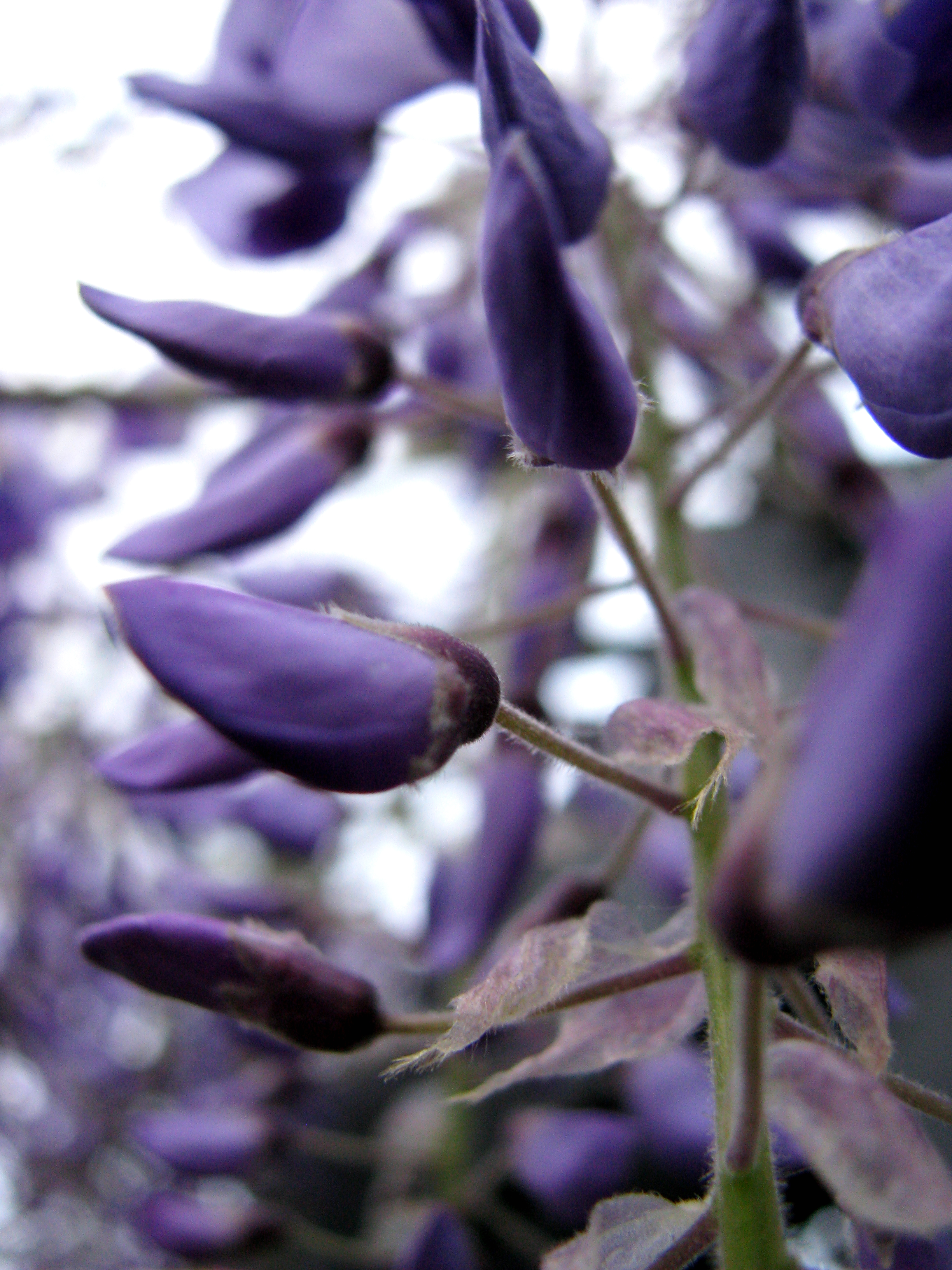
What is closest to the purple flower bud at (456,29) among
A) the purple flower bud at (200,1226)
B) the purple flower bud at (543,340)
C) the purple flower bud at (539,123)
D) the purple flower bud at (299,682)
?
the purple flower bud at (539,123)

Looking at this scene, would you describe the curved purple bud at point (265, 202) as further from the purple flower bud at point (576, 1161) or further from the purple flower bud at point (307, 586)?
the purple flower bud at point (576, 1161)

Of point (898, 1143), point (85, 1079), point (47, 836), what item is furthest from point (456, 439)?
point (898, 1143)

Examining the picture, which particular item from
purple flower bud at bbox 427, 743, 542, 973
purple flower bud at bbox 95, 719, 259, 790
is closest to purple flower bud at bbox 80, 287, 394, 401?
purple flower bud at bbox 95, 719, 259, 790

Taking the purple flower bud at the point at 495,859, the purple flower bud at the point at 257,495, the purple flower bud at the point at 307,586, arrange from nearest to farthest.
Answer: the purple flower bud at the point at 257,495, the purple flower bud at the point at 495,859, the purple flower bud at the point at 307,586

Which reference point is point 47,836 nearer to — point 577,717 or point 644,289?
point 577,717

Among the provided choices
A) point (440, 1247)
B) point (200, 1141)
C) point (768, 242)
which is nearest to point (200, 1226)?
point (200, 1141)

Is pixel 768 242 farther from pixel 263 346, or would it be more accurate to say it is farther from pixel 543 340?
pixel 543 340
